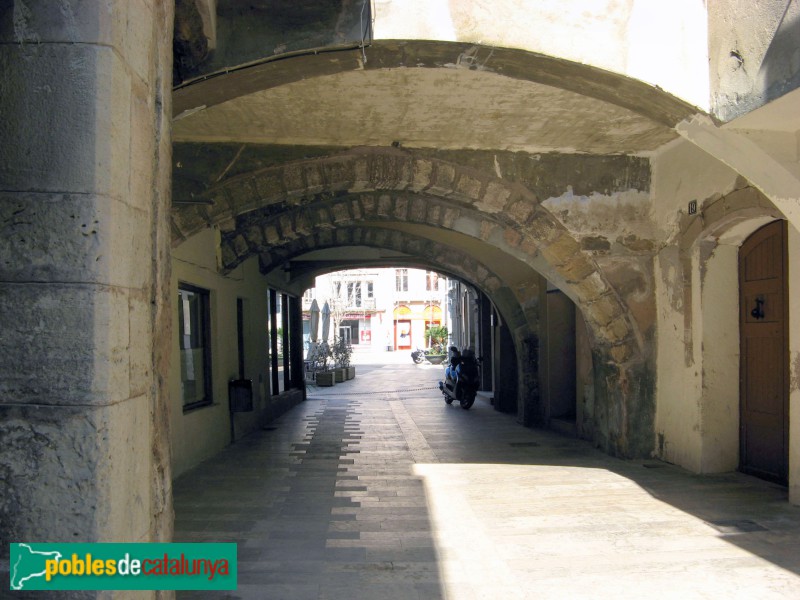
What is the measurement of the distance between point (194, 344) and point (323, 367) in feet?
36.3

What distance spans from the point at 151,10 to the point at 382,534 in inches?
118

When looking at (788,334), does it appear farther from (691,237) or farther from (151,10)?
(151,10)

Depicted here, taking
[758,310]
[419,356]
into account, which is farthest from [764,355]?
[419,356]

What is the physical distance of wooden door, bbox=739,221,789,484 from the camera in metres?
5.10

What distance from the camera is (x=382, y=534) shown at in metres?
4.08

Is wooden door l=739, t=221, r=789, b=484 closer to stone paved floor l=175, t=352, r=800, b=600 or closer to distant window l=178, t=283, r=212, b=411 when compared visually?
stone paved floor l=175, t=352, r=800, b=600

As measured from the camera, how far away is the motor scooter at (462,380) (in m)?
11.3

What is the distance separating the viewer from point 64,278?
5.88 ft

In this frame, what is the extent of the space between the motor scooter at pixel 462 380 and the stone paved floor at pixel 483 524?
386cm

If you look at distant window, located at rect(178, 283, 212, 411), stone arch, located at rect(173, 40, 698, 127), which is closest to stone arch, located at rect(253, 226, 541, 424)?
distant window, located at rect(178, 283, 212, 411)

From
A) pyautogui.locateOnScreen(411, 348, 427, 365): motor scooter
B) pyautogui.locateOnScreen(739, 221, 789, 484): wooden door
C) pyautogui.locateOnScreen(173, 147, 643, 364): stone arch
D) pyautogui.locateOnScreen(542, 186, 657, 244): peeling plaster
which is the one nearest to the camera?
pyautogui.locateOnScreen(739, 221, 789, 484): wooden door

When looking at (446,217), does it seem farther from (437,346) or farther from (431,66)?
(437,346)

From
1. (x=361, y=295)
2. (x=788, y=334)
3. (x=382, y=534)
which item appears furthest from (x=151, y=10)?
(x=361, y=295)

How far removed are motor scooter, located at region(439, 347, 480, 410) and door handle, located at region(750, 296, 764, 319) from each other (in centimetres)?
616
